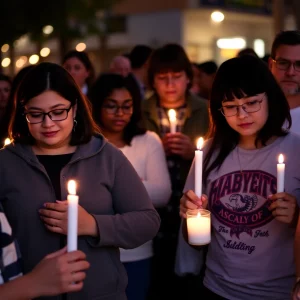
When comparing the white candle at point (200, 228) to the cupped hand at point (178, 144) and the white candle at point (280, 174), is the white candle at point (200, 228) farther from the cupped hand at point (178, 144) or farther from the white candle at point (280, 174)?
the cupped hand at point (178, 144)

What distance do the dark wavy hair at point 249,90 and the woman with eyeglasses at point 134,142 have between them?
41.5 inches

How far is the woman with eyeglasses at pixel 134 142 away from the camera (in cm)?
457

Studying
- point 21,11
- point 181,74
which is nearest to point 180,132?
point 181,74

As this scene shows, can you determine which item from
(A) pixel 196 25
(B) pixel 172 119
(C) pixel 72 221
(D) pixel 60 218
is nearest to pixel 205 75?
(B) pixel 172 119

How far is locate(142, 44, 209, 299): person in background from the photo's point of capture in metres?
5.07

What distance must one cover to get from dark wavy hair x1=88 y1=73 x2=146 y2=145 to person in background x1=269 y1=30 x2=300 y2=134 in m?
1.00

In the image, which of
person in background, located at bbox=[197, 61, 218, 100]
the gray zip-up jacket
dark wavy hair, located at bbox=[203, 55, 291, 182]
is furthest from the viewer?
person in background, located at bbox=[197, 61, 218, 100]

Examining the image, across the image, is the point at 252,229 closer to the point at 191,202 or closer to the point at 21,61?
the point at 191,202

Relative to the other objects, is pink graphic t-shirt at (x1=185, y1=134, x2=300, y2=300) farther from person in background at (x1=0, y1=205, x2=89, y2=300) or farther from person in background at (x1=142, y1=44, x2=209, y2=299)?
person in background at (x1=142, y1=44, x2=209, y2=299)

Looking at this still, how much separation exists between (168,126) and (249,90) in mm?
2036

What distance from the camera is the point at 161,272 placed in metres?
5.16

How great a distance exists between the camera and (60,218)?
9.54 feet

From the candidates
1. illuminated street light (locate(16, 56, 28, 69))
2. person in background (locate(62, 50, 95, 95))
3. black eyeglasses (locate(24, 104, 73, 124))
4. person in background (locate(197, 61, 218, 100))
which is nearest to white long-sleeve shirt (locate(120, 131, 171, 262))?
black eyeglasses (locate(24, 104, 73, 124))

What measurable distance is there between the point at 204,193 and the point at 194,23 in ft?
93.6
